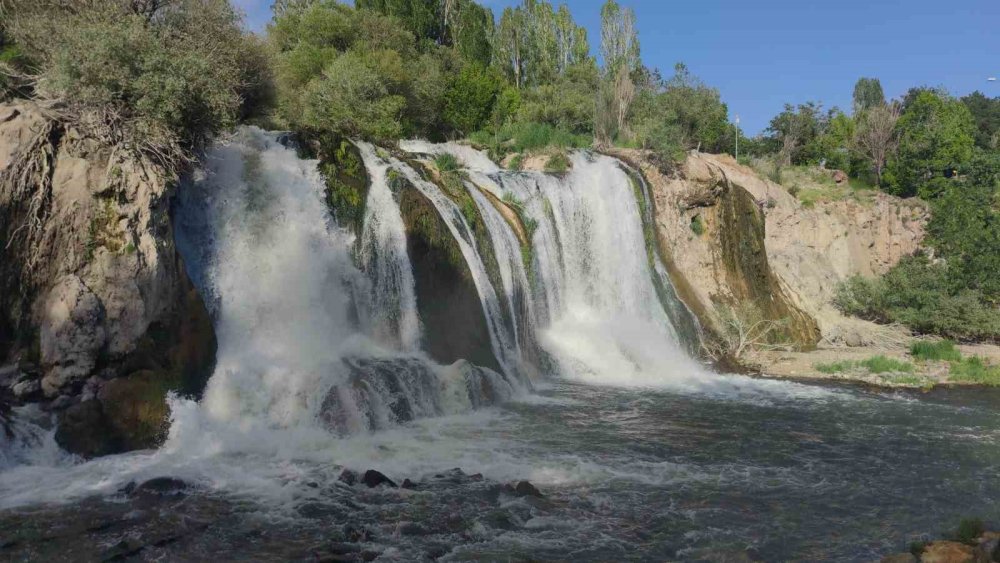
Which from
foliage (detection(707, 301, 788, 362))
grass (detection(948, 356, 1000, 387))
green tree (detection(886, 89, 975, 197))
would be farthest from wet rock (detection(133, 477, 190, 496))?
green tree (detection(886, 89, 975, 197))

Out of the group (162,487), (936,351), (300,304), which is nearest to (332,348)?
(300,304)

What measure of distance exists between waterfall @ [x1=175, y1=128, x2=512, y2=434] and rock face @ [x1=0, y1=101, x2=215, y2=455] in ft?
3.84

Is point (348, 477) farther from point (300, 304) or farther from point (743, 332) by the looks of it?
point (743, 332)

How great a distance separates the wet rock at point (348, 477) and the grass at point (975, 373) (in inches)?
638

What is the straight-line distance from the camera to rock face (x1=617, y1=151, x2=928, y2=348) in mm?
24438

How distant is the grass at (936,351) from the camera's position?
Answer: 2055cm

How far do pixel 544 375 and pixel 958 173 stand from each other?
28913 millimetres

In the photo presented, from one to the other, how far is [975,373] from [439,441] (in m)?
15.0

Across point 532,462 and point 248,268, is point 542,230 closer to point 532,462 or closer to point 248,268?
point 248,268

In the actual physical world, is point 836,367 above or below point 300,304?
below

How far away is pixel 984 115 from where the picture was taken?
69.4 m

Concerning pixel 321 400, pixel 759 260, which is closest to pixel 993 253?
pixel 759 260

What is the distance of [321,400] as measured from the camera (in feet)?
39.4

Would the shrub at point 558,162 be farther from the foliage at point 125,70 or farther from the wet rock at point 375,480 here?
the wet rock at point 375,480
